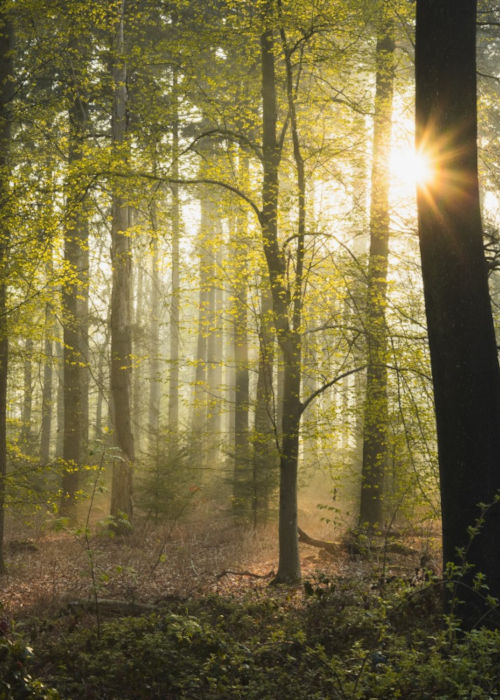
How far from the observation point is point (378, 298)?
903cm

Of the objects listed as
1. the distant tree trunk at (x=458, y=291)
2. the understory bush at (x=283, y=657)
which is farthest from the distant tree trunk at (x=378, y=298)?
the distant tree trunk at (x=458, y=291)

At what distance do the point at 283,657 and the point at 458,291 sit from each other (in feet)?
11.8

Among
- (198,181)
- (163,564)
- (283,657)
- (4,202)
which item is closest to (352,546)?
(163,564)

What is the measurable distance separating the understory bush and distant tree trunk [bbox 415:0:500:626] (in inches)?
34.2

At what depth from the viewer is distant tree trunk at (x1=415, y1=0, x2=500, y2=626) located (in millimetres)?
5105

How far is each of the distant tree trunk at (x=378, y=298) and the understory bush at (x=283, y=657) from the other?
71.4 inches

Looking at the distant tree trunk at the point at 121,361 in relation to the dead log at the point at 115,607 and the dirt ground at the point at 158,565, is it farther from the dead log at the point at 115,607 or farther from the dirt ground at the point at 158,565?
the dead log at the point at 115,607

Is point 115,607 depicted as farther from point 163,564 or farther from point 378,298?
point 378,298

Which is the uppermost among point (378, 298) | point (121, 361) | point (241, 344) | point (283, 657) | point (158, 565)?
point (378, 298)

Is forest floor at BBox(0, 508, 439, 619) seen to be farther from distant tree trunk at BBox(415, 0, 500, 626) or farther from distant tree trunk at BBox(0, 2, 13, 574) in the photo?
distant tree trunk at BBox(415, 0, 500, 626)

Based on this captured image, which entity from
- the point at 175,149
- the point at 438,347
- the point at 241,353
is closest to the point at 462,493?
the point at 438,347

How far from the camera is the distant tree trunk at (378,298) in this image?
902 cm

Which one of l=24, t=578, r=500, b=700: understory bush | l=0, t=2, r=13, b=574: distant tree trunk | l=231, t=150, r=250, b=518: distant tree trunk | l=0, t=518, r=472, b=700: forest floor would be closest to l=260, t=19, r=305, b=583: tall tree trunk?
l=231, t=150, r=250, b=518: distant tree trunk

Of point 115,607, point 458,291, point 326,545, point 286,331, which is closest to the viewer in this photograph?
point 458,291
